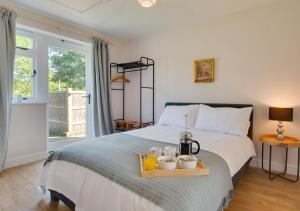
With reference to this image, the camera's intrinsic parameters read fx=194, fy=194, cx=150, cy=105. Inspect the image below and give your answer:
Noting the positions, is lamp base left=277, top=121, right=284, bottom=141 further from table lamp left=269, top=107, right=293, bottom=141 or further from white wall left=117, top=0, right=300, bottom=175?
white wall left=117, top=0, right=300, bottom=175

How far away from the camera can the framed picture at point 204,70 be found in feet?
10.6

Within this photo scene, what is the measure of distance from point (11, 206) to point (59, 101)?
1994mm

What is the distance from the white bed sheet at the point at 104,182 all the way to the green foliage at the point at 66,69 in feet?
6.52

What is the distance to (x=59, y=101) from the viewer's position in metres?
3.53

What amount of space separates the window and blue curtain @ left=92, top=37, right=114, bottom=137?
103 cm

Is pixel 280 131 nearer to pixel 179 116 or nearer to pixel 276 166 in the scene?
pixel 276 166

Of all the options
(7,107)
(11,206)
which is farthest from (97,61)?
(11,206)

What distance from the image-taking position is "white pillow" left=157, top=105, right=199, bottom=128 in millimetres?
3092

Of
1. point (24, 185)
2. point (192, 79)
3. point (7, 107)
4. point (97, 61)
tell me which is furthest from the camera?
point (97, 61)

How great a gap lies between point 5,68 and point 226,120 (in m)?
3.10

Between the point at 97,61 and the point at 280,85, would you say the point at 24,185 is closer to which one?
the point at 97,61

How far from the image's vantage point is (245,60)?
9.62 ft

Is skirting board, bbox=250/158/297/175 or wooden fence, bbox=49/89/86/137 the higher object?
wooden fence, bbox=49/89/86/137

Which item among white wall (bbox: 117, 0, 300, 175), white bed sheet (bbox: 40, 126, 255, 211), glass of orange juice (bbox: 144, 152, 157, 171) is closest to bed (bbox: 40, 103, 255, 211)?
white bed sheet (bbox: 40, 126, 255, 211)
